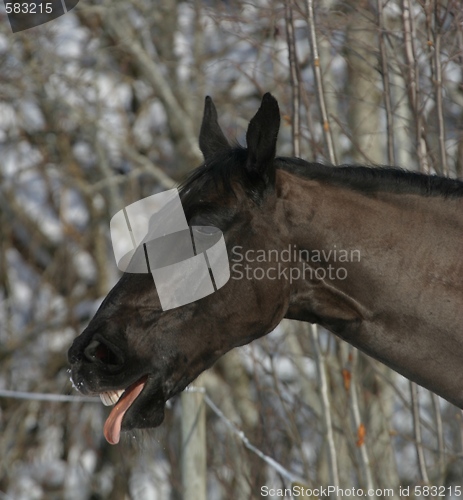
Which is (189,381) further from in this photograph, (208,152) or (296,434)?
(296,434)

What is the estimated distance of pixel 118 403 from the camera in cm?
246

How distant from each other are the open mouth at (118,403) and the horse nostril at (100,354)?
118mm

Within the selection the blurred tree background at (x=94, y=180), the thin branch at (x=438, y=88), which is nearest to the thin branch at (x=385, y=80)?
the thin branch at (x=438, y=88)

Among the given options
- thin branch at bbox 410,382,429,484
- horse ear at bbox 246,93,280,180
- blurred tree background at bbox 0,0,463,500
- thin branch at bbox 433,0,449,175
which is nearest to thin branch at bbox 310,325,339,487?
thin branch at bbox 410,382,429,484

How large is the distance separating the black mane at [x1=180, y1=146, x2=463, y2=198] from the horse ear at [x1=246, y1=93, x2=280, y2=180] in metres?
0.06

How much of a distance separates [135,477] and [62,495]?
39.4 inches

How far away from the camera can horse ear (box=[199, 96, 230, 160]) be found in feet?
9.57

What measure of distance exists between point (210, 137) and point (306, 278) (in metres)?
0.71

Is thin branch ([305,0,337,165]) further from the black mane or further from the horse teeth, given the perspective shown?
Result: the horse teeth

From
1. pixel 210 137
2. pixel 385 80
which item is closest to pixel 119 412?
pixel 210 137

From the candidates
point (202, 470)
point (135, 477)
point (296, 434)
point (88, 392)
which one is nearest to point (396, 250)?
point (88, 392)

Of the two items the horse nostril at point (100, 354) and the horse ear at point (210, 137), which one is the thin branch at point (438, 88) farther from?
the horse nostril at point (100, 354)

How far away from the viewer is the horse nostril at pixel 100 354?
2.36 m

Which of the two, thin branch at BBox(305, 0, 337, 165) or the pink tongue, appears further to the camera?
thin branch at BBox(305, 0, 337, 165)
